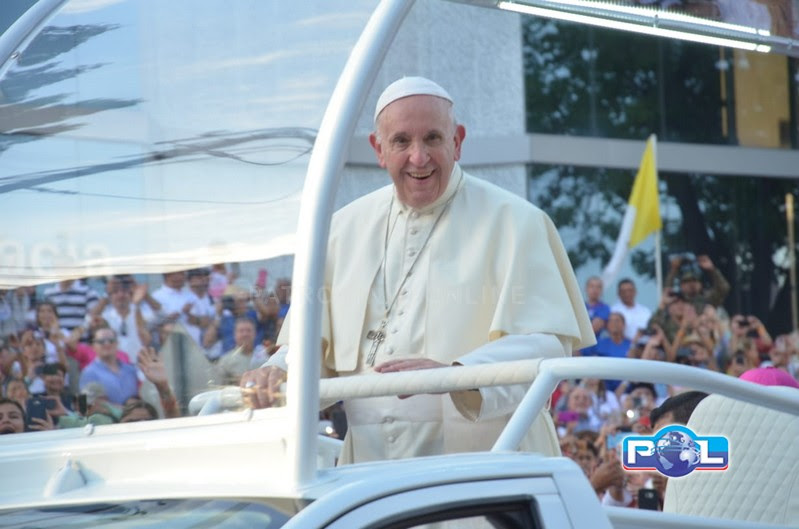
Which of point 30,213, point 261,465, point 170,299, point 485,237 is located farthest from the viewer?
point 485,237

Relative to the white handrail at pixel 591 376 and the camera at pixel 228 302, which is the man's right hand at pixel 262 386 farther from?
the white handrail at pixel 591 376

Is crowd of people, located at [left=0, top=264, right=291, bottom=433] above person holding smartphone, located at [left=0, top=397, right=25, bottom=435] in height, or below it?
above

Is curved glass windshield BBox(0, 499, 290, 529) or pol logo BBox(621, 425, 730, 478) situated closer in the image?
curved glass windshield BBox(0, 499, 290, 529)

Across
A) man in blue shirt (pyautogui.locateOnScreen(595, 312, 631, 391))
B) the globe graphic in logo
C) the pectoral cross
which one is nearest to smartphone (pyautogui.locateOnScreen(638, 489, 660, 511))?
the globe graphic in logo

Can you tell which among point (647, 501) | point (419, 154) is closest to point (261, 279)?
point (419, 154)

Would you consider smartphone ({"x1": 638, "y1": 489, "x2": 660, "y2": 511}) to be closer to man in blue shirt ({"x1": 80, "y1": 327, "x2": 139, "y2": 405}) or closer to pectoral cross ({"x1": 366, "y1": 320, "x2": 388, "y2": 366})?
pectoral cross ({"x1": 366, "y1": 320, "x2": 388, "y2": 366})

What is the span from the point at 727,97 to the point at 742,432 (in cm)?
1331

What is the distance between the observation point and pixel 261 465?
2.22 metres

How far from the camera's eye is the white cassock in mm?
3260

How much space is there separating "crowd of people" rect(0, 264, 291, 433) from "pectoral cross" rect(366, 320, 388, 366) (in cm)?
98

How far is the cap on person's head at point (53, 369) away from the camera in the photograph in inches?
101

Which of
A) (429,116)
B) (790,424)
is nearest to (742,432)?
(790,424)

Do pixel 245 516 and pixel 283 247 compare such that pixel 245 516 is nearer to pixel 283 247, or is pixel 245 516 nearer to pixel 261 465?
pixel 261 465

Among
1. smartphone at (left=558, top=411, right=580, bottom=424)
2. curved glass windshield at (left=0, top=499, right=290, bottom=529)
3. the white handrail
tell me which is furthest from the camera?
smartphone at (left=558, top=411, right=580, bottom=424)
